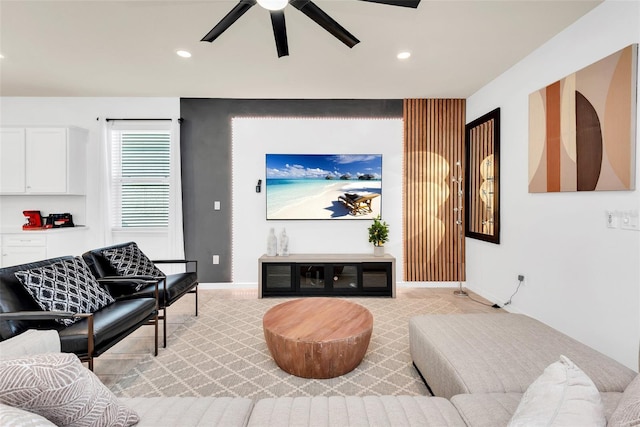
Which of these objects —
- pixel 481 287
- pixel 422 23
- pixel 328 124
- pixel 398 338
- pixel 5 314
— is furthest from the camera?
pixel 328 124

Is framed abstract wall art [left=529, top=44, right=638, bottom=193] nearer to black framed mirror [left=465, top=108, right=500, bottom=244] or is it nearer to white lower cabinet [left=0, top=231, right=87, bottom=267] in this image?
black framed mirror [left=465, top=108, right=500, bottom=244]

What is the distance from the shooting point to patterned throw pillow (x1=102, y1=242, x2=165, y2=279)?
277 centimetres

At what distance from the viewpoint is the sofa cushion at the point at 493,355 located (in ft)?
4.66

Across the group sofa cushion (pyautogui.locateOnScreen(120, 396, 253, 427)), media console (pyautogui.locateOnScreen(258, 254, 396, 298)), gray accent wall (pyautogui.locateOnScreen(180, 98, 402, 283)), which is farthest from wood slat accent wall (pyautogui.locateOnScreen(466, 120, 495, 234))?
sofa cushion (pyautogui.locateOnScreen(120, 396, 253, 427))

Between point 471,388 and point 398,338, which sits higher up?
point 471,388

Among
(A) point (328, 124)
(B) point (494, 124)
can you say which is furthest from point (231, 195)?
(B) point (494, 124)

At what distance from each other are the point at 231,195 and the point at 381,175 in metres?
2.22

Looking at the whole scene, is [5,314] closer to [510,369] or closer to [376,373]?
[376,373]

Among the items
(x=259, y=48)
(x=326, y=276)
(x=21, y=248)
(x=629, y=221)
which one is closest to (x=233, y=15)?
(x=259, y=48)

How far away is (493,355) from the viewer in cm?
163

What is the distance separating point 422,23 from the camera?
101 inches

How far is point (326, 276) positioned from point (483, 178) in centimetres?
242

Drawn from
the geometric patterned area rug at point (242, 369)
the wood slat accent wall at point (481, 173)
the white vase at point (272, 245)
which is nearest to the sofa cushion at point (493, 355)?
the geometric patterned area rug at point (242, 369)

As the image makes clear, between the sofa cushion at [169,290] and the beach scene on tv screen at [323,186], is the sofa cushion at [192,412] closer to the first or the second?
the sofa cushion at [169,290]
